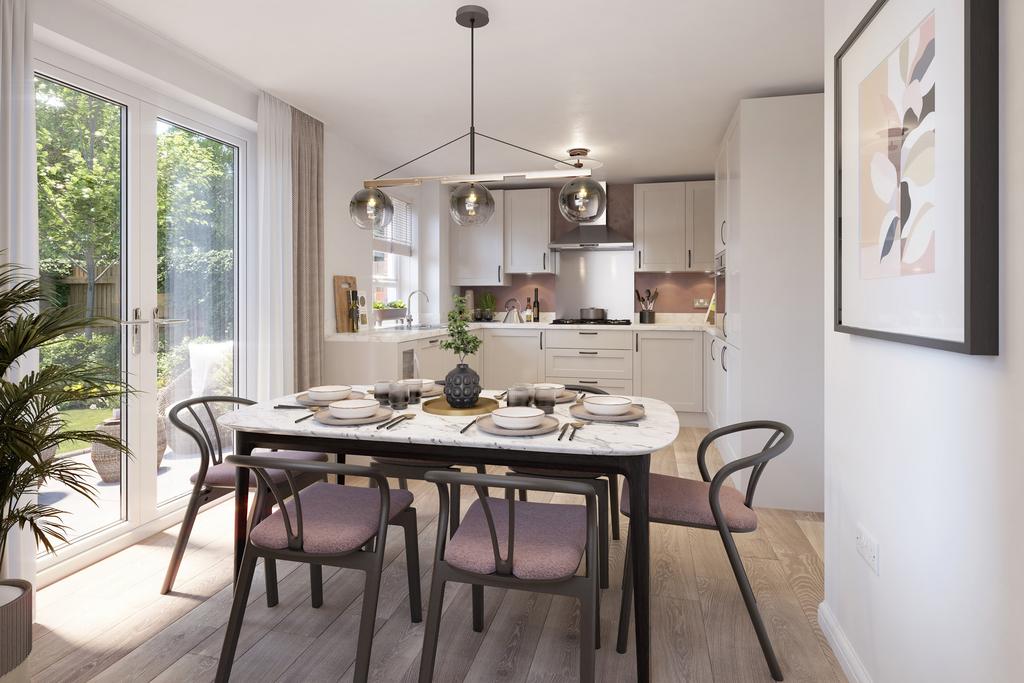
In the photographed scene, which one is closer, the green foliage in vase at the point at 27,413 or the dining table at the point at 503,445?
the green foliage in vase at the point at 27,413

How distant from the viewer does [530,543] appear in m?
1.67

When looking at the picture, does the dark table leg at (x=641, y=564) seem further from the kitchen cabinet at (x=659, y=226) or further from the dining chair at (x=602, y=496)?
the kitchen cabinet at (x=659, y=226)

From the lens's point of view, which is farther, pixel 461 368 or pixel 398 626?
pixel 461 368

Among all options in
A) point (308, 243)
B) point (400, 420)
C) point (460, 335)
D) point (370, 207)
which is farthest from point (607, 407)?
point (308, 243)

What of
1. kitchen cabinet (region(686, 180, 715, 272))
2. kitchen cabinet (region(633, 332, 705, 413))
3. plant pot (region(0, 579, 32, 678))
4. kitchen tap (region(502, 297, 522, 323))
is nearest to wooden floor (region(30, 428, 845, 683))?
plant pot (region(0, 579, 32, 678))

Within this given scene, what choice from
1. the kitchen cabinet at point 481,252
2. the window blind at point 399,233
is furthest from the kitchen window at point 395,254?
the kitchen cabinet at point 481,252

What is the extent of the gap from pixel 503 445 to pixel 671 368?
4105 millimetres

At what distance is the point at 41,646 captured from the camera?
2020 mm

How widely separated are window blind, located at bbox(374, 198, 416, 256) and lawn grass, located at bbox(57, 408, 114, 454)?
2836mm

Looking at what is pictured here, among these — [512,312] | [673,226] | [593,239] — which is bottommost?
[512,312]

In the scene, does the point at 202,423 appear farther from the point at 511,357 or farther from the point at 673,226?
the point at 673,226

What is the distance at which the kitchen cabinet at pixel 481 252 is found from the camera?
20.2ft

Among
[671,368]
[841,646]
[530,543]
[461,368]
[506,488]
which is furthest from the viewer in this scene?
[671,368]

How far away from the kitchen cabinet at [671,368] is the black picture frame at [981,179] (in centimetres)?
449
